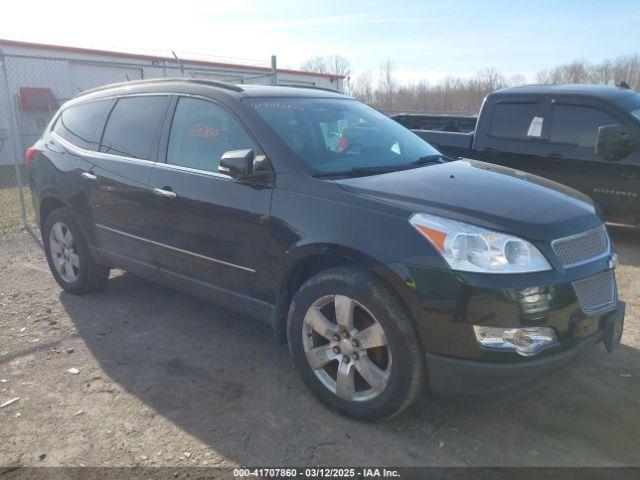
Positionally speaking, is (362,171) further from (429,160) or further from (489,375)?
(489,375)

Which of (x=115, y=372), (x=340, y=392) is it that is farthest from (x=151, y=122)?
(x=340, y=392)

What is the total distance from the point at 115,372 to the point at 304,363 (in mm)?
1374

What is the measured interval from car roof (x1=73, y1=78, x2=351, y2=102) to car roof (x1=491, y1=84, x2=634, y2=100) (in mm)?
3461

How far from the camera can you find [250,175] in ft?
10.7

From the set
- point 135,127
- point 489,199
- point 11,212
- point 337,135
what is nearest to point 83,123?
point 135,127

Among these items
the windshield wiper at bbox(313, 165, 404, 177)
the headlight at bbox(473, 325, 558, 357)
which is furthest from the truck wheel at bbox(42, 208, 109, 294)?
the headlight at bbox(473, 325, 558, 357)

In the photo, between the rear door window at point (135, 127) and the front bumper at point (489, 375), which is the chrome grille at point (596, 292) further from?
the rear door window at point (135, 127)

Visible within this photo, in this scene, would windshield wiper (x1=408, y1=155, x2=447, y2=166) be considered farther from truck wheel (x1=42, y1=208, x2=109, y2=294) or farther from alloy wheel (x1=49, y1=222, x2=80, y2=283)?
alloy wheel (x1=49, y1=222, x2=80, y2=283)

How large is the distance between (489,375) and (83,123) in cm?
409

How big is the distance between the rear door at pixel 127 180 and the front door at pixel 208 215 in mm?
151

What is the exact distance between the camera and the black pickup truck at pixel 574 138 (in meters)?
6.15

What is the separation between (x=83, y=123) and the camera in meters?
4.84

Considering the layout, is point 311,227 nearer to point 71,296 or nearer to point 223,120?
point 223,120

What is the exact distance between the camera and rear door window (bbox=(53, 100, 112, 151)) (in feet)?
15.2
